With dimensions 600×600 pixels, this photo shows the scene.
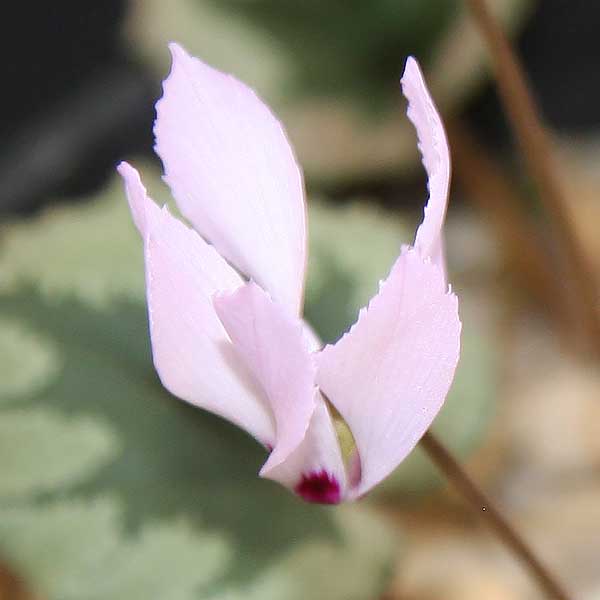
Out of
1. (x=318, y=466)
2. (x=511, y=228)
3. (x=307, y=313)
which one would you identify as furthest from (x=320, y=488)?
(x=511, y=228)

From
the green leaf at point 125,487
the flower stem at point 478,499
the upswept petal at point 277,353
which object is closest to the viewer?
the upswept petal at point 277,353

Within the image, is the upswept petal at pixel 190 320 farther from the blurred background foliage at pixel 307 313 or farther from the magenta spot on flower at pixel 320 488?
the blurred background foliage at pixel 307 313

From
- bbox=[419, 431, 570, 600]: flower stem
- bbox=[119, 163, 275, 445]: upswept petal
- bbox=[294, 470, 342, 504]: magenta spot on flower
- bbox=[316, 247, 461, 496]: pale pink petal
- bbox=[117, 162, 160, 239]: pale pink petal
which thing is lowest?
bbox=[419, 431, 570, 600]: flower stem

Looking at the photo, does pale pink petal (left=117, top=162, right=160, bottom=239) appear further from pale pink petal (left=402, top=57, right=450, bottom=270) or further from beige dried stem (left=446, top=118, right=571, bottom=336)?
beige dried stem (left=446, top=118, right=571, bottom=336)

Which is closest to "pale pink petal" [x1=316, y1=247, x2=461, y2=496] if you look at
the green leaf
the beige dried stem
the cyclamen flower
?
the cyclamen flower

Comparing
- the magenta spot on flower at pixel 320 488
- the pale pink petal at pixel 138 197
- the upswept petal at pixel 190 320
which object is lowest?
the magenta spot on flower at pixel 320 488

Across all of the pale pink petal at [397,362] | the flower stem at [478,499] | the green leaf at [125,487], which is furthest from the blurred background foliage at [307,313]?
the pale pink petal at [397,362]
